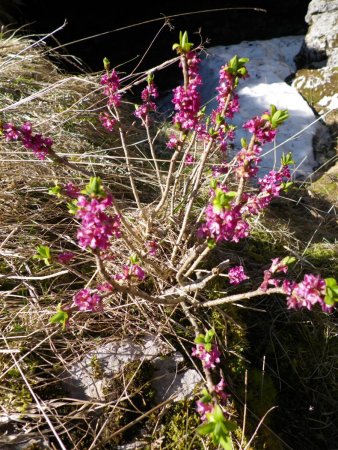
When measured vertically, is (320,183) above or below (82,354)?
below

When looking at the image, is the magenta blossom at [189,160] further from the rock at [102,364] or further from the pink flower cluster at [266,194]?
the rock at [102,364]

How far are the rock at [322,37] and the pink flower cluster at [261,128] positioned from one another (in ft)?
13.7

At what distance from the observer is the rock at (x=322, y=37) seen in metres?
5.05

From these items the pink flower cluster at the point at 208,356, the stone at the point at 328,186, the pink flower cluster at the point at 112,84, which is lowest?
the stone at the point at 328,186

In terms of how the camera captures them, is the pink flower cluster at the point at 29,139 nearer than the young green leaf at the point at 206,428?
No

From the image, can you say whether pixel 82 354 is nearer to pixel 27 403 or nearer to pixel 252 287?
pixel 27 403

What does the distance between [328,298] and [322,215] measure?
2.60m

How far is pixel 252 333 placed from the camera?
212cm

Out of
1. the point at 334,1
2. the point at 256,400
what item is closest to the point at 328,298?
the point at 256,400

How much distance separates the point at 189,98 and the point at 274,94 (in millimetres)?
3633

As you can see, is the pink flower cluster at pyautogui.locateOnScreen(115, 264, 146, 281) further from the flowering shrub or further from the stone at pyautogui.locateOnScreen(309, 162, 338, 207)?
the stone at pyautogui.locateOnScreen(309, 162, 338, 207)

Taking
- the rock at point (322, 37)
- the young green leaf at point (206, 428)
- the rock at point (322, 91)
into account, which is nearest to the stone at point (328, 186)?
the rock at point (322, 91)

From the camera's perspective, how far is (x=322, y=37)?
516cm

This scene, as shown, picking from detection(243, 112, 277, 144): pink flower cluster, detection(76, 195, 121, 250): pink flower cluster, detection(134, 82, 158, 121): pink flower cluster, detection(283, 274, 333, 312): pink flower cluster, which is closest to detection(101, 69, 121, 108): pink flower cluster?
detection(134, 82, 158, 121): pink flower cluster
